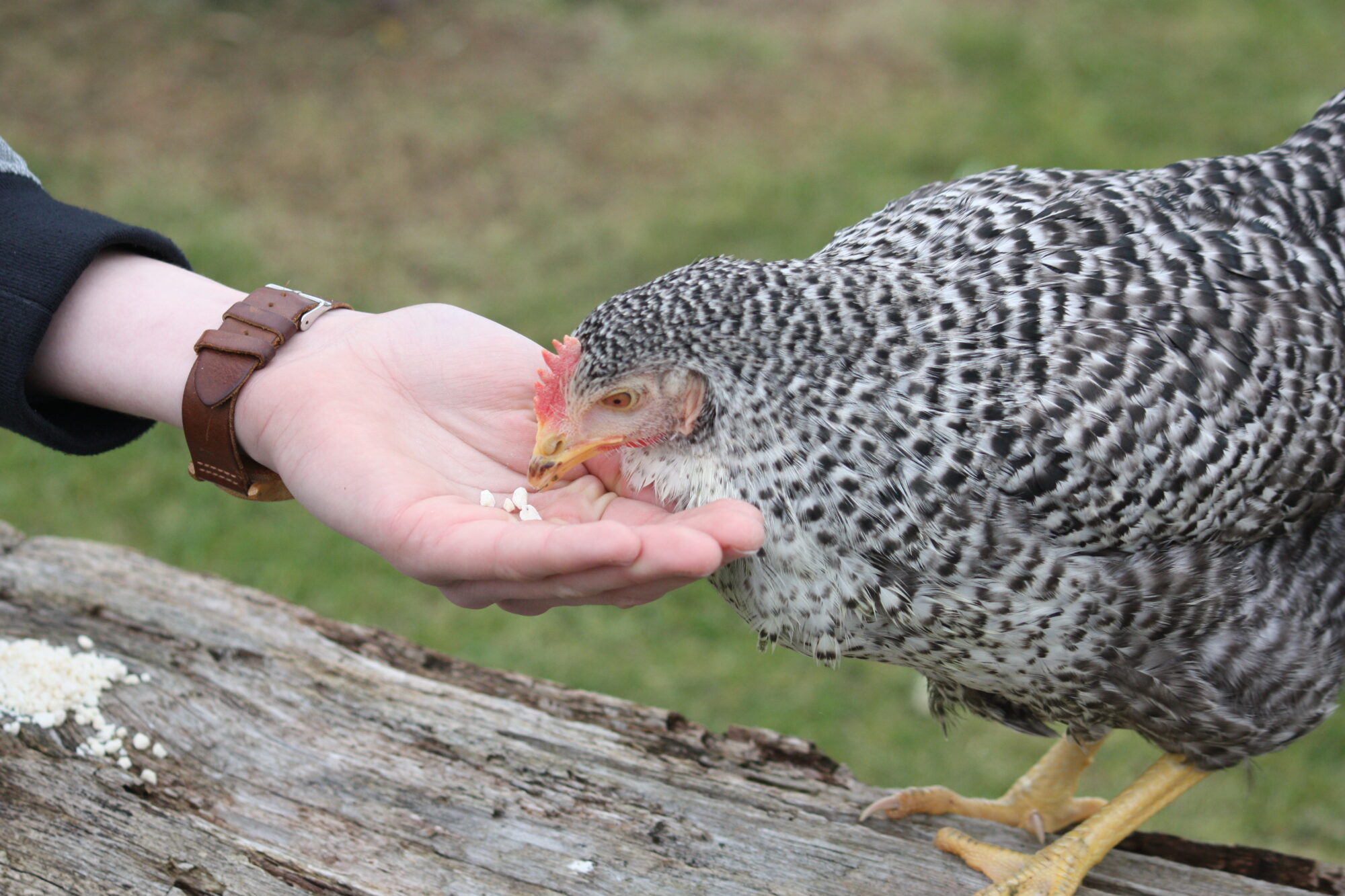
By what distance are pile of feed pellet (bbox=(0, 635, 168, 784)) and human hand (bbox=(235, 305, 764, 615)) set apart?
805 mm

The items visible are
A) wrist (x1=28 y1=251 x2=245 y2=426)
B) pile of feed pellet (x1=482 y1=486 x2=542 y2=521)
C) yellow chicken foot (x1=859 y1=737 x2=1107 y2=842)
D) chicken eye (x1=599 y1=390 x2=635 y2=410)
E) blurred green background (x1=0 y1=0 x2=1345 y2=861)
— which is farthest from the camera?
blurred green background (x1=0 y1=0 x2=1345 y2=861)

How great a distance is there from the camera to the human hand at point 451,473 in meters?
2.08

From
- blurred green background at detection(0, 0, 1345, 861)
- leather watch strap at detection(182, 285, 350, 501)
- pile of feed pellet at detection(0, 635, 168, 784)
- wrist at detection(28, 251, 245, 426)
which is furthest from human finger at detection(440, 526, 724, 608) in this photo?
blurred green background at detection(0, 0, 1345, 861)

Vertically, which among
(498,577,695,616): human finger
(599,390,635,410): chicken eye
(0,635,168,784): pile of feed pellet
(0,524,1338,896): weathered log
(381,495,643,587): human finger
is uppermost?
(599,390,635,410): chicken eye

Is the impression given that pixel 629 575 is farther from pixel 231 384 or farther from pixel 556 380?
pixel 231 384

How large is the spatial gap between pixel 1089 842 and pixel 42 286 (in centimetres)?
276

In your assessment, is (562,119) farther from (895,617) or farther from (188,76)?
(895,617)

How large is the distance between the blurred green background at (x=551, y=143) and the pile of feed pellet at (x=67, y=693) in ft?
6.43

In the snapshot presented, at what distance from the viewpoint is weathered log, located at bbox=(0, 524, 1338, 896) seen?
2.60 metres

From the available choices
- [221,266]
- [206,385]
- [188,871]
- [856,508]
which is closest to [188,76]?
[221,266]

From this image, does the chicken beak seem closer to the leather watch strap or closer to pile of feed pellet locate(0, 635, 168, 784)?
the leather watch strap

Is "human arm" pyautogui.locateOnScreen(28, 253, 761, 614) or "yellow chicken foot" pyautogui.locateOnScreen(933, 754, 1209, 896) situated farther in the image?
"yellow chicken foot" pyautogui.locateOnScreen(933, 754, 1209, 896)

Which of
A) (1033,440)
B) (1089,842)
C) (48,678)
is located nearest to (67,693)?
(48,678)

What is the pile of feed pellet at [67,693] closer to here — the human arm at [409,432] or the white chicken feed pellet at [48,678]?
the white chicken feed pellet at [48,678]
